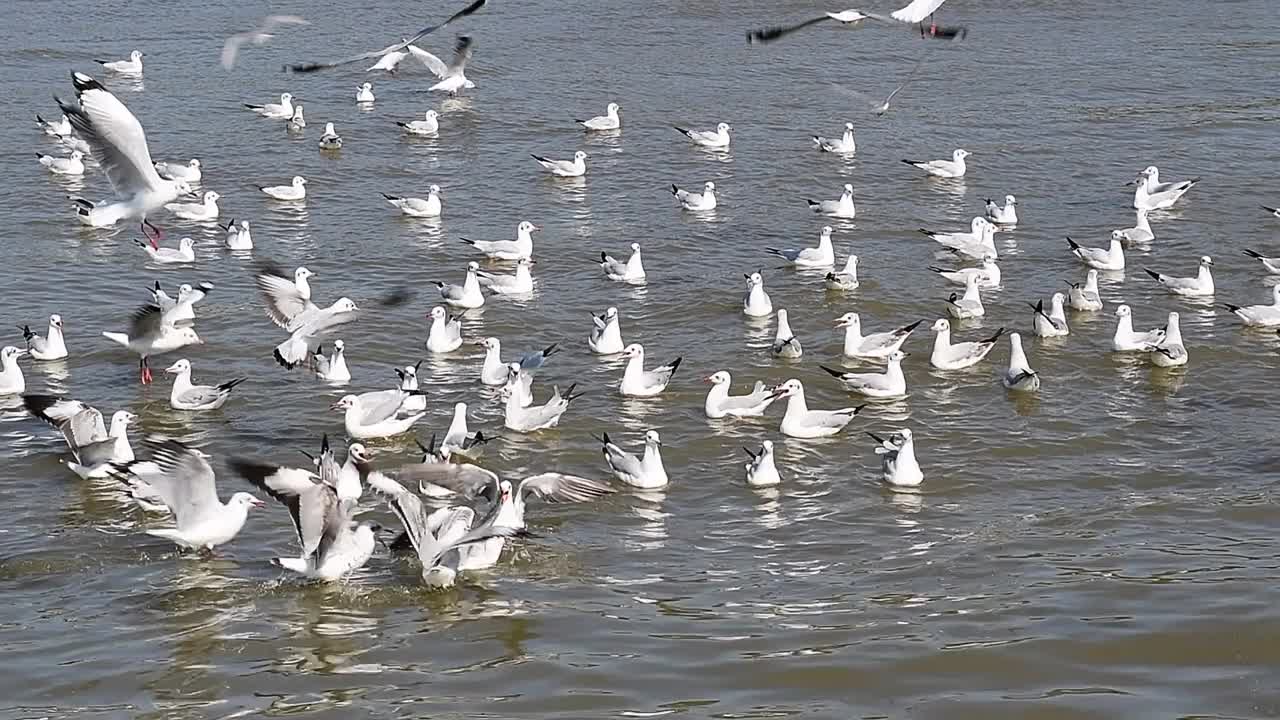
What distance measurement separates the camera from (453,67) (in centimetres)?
3033

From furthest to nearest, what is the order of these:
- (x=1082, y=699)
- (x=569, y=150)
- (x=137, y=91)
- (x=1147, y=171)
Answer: (x=137, y=91), (x=569, y=150), (x=1147, y=171), (x=1082, y=699)

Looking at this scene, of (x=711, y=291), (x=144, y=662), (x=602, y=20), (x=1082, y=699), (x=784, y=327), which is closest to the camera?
(x=1082, y=699)

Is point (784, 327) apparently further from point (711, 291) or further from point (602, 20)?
point (602, 20)

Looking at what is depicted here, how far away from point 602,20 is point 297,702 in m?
26.7

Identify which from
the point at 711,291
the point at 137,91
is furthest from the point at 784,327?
the point at 137,91

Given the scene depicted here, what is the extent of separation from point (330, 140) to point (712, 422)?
12.7 meters

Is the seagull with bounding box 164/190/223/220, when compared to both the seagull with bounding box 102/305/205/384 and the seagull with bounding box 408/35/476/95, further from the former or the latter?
the seagull with bounding box 408/35/476/95

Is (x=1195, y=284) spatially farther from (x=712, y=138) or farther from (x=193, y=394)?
(x=193, y=394)

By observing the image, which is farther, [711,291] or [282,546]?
[711,291]

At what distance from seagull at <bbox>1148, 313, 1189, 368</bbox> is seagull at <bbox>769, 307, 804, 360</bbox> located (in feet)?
10.7

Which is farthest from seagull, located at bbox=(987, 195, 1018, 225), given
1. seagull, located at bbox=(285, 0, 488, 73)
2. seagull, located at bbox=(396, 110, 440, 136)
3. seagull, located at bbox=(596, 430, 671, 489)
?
seagull, located at bbox=(285, 0, 488, 73)

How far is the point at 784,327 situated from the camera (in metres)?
16.7

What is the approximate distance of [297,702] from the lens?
9.56 metres

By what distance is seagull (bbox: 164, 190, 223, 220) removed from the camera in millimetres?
21875
